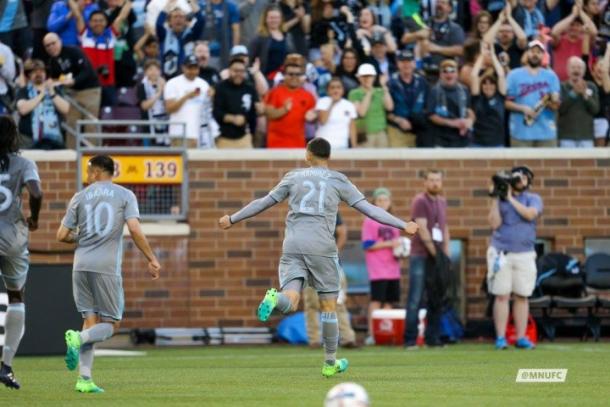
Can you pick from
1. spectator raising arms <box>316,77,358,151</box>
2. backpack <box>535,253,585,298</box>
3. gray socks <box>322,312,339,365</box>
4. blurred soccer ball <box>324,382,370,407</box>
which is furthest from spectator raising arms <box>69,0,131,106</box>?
blurred soccer ball <box>324,382,370,407</box>

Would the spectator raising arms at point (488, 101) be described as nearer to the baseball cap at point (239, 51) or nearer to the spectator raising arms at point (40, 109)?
the baseball cap at point (239, 51)

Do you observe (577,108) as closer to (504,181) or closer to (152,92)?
(504,181)

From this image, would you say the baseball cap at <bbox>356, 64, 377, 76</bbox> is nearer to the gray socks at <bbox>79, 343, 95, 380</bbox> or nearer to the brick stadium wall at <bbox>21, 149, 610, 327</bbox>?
the brick stadium wall at <bbox>21, 149, 610, 327</bbox>

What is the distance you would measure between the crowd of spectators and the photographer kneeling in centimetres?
323

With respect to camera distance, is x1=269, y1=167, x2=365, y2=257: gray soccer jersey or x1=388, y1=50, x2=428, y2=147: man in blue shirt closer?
x1=269, y1=167, x2=365, y2=257: gray soccer jersey

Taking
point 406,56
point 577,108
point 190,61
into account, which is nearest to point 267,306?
point 190,61

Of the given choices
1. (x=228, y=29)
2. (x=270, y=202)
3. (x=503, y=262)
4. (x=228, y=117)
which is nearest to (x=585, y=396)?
(x=270, y=202)

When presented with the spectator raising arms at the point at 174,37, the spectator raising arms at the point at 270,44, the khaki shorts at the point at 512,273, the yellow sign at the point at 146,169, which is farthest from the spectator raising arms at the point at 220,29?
the khaki shorts at the point at 512,273

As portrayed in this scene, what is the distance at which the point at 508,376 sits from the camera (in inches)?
554

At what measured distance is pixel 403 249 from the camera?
2158 centimetres

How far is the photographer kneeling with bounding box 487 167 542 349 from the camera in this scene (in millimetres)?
19828

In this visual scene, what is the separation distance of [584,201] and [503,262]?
4.39 metres

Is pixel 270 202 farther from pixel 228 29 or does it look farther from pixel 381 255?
pixel 228 29

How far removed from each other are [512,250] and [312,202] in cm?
678
